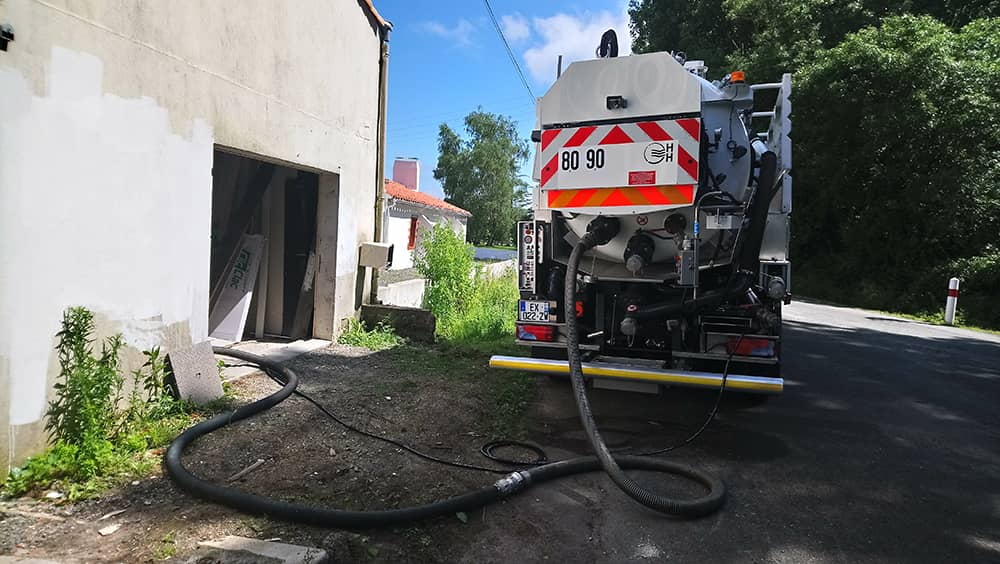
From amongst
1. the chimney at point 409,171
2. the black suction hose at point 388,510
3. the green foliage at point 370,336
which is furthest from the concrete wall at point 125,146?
the chimney at point 409,171

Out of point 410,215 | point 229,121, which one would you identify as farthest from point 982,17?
point 229,121

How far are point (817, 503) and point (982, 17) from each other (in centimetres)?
2222

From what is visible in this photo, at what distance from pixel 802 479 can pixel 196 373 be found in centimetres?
476

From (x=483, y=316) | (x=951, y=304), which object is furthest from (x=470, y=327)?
(x=951, y=304)

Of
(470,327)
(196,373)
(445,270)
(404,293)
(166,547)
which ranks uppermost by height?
(445,270)

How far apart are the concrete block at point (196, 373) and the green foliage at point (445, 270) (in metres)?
5.39

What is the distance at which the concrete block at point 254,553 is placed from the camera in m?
2.80

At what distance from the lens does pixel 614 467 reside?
3928 millimetres

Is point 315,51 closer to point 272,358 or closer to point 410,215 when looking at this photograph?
point 272,358

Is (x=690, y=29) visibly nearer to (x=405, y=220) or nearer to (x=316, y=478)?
(x=405, y=220)

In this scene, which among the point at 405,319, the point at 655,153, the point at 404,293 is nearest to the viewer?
the point at 655,153

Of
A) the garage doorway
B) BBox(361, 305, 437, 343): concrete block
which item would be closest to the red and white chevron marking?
BBox(361, 305, 437, 343): concrete block

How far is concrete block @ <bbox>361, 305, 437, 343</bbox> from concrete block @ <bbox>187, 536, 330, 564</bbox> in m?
5.51

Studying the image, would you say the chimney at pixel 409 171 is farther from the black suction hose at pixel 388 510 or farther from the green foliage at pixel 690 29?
the black suction hose at pixel 388 510
